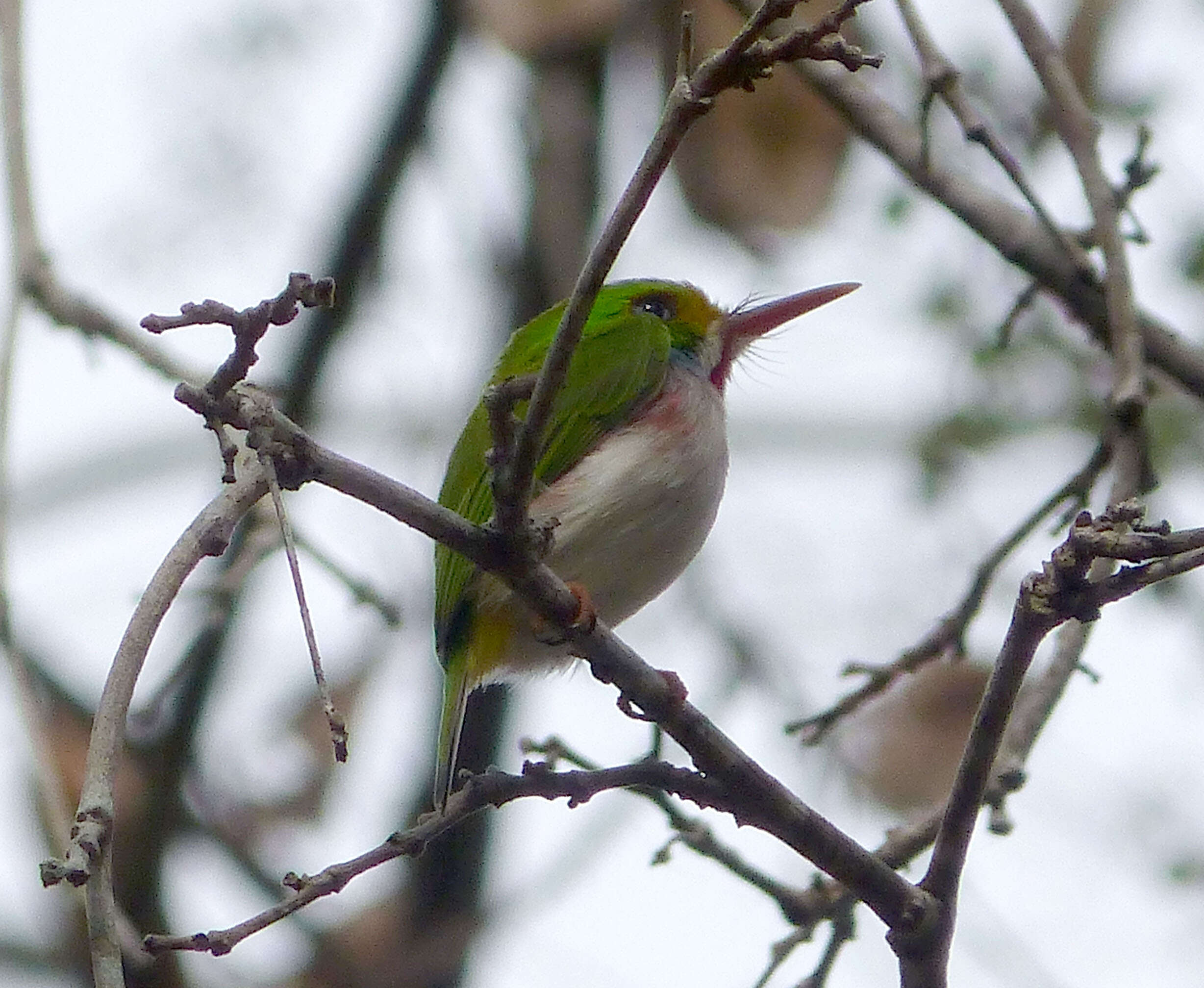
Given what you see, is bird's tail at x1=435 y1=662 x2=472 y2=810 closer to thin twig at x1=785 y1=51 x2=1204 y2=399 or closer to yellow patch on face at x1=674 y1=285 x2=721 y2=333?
yellow patch on face at x1=674 y1=285 x2=721 y2=333

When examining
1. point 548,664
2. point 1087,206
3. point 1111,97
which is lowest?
point 548,664

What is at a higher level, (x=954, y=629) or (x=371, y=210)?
(x=371, y=210)

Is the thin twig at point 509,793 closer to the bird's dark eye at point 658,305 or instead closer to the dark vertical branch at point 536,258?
the bird's dark eye at point 658,305

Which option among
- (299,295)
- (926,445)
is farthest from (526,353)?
(926,445)

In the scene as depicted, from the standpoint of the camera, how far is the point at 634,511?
Answer: 3410 mm

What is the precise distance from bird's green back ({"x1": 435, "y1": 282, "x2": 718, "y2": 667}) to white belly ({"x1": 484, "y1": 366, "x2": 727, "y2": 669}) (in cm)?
5

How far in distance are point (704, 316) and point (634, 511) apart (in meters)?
0.97

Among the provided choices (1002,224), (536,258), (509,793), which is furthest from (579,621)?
(536,258)

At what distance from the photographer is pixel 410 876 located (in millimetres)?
7059

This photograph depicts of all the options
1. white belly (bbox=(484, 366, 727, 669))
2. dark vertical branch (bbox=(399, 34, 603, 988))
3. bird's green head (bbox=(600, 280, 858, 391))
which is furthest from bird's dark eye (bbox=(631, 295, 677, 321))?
dark vertical branch (bbox=(399, 34, 603, 988))

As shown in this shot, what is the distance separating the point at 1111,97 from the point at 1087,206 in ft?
6.68

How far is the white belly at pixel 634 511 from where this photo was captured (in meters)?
3.39

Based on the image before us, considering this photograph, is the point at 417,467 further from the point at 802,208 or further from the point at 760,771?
the point at 760,771

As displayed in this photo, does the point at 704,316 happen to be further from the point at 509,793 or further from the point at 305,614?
the point at 305,614
